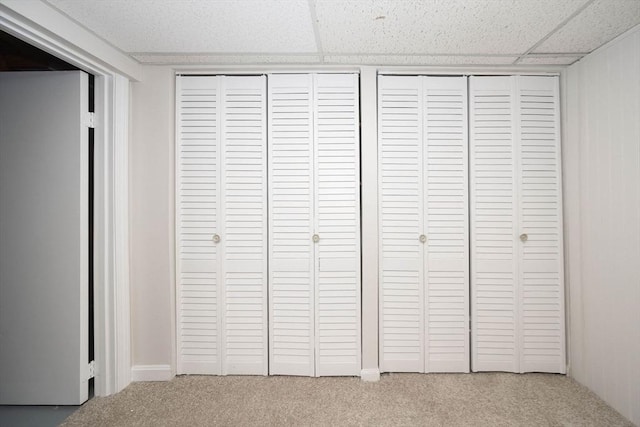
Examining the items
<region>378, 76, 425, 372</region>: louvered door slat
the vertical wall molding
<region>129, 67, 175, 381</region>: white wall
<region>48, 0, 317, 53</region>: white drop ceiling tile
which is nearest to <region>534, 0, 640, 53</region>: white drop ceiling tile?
<region>378, 76, 425, 372</region>: louvered door slat

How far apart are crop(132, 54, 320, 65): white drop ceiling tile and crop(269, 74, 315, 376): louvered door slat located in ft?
0.42

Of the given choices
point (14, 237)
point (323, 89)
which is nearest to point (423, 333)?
point (323, 89)

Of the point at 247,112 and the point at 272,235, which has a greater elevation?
the point at 247,112

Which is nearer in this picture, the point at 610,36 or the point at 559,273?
the point at 610,36

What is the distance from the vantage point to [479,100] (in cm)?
227

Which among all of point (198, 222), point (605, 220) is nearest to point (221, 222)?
point (198, 222)

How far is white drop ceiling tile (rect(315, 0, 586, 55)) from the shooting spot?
1567 millimetres

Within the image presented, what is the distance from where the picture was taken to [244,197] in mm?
2273

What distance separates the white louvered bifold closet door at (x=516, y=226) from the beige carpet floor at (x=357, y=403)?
240 mm

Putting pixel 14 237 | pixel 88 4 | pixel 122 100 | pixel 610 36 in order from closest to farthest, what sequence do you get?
pixel 88 4 < pixel 610 36 < pixel 14 237 < pixel 122 100

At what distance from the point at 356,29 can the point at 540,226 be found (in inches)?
77.3

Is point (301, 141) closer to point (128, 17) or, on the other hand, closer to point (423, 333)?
point (128, 17)

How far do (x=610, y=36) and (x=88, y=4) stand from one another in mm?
3084

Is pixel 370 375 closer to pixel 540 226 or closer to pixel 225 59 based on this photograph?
pixel 540 226
